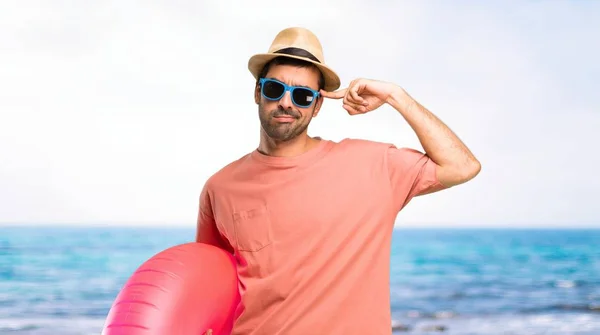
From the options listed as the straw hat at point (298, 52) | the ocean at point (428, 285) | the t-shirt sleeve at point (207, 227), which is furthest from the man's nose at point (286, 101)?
the ocean at point (428, 285)

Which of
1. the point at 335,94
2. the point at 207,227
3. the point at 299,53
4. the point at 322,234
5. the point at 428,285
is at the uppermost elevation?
the point at 299,53

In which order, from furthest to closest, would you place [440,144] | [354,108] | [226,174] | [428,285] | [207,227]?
[428,285] < [207,227] < [226,174] < [354,108] < [440,144]

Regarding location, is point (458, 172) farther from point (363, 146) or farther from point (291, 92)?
point (291, 92)

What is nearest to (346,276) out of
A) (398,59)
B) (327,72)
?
(327,72)

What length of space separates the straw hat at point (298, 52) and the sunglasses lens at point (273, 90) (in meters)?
0.10

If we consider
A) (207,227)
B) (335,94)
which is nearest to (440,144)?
(335,94)

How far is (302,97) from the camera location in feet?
8.54

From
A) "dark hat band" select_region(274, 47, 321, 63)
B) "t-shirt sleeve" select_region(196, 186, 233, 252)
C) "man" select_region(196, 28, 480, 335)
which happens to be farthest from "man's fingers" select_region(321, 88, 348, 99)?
"t-shirt sleeve" select_region(196, 186, 233, 252)

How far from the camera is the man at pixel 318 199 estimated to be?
101 inches

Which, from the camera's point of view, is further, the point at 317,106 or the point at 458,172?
the point at 317,106

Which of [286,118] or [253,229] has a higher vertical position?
[286,118]

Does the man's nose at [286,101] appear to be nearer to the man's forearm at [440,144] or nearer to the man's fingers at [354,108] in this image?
the man's fingers at [354,108]

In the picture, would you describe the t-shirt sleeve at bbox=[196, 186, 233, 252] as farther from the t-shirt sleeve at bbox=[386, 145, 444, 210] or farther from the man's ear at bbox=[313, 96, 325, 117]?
the t-shirt sleeve at bbox=[386, 145, 444, 210]

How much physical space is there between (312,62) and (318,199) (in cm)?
46
